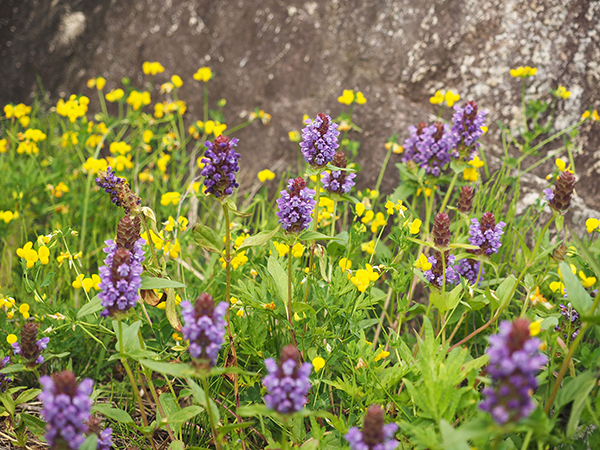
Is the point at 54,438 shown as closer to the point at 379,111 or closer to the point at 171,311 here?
the point at 171,311

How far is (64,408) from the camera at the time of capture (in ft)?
3.71

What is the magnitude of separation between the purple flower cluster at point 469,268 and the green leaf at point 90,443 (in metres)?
1.48

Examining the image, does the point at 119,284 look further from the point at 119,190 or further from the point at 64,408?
the point at 119,190

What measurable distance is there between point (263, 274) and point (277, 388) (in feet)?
2.80

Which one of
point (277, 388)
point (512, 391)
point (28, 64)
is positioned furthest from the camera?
point (28, 64)

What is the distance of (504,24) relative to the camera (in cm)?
298

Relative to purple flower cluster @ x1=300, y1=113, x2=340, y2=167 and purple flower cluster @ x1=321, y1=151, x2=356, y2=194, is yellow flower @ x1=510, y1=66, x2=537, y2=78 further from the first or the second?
purple flower cluster @ x1=300, y1=113, x2=340, y2=167

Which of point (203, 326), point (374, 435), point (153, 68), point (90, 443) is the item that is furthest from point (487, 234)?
point (153, 68)

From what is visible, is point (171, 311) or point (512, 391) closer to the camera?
point (512, 391)

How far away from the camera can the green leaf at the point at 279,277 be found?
5.71 ft

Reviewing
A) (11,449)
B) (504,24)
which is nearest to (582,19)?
(504,24)

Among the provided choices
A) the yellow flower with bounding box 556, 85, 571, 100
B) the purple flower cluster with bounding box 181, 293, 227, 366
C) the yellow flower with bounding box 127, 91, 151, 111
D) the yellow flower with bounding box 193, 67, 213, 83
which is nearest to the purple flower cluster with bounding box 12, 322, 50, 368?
the purple flower cluster with bounding box 181, 293, 227, 366

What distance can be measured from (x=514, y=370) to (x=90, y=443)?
1.01 metres

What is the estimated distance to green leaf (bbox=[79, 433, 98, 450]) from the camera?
121 cm
